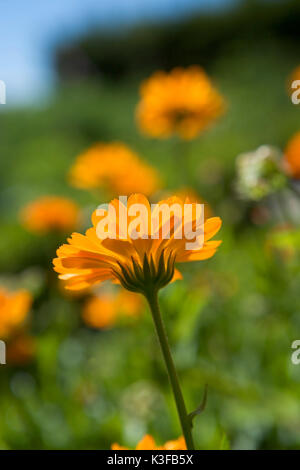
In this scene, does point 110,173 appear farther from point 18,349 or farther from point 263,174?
point 263,174

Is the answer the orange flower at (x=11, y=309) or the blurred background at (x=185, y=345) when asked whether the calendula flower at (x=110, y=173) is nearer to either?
the blurred background at (x=185, y=345)

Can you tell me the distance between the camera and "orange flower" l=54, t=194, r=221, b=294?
49 cm

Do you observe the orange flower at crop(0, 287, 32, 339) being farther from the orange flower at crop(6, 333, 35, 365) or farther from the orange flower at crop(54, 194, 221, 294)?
the orange flower at crop(54, 194, 221, 294)

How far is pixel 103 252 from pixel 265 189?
0.43 m

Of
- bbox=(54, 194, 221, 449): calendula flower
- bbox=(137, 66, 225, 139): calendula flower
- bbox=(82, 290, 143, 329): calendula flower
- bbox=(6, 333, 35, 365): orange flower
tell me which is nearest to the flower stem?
bbox=(54, 194, 221, 449): calendula flower

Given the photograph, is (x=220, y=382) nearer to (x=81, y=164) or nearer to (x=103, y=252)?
(x=103, y=252)

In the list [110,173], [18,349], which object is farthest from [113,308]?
[110,173]

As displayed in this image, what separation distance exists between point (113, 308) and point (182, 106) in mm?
654

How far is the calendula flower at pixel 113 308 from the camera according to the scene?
1.44 metres

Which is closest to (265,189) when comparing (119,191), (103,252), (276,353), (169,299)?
(169,299)

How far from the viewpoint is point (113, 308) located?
1.63 meters

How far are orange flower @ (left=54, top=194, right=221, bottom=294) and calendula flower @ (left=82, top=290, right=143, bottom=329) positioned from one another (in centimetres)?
86

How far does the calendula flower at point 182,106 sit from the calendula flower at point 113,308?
0.55 metres

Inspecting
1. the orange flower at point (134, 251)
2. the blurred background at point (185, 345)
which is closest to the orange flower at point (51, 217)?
the blurred background at point (185, 345)
